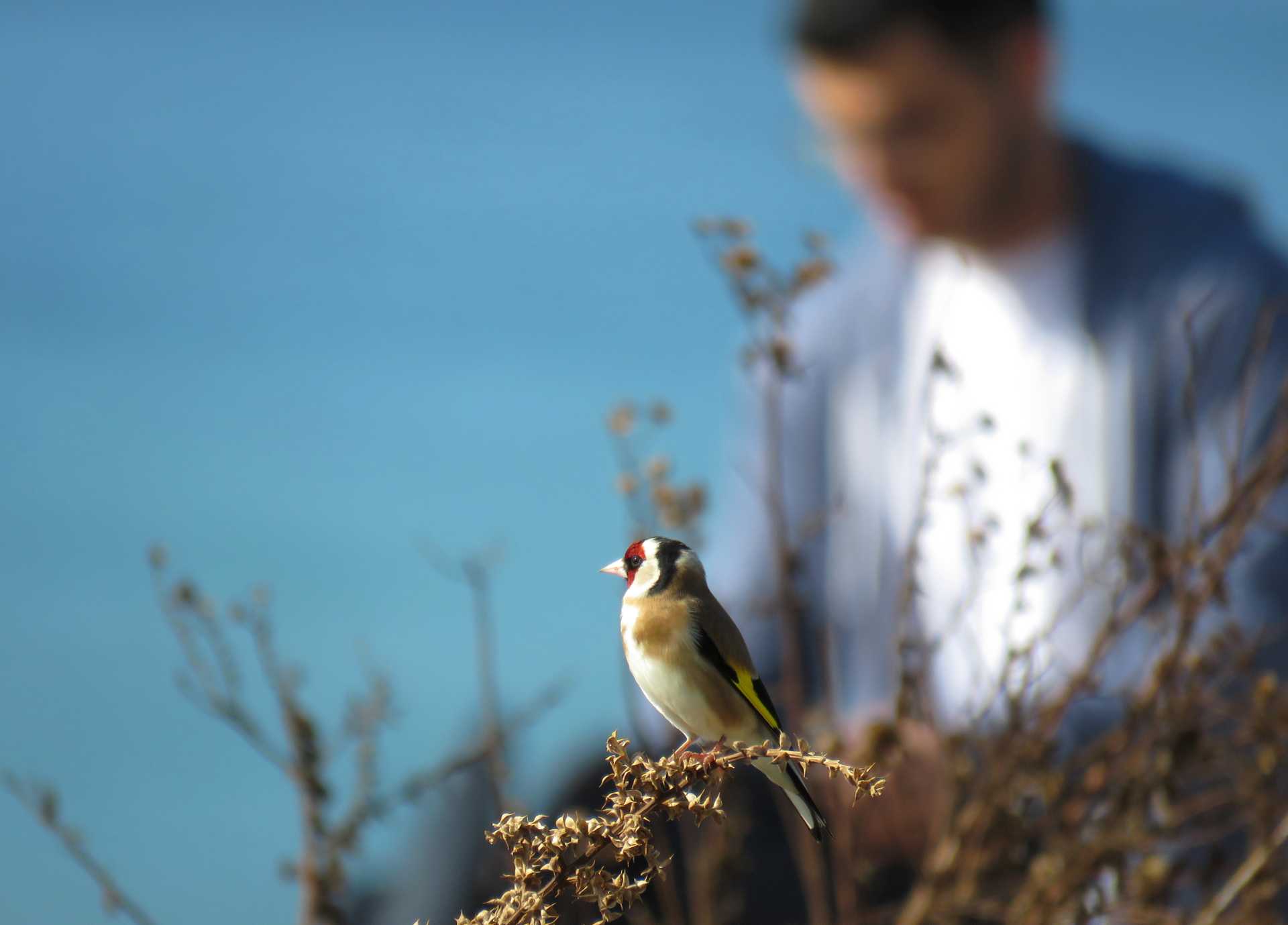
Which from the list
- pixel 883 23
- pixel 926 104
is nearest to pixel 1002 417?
pixel 926 104

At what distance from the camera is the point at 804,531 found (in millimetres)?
2449

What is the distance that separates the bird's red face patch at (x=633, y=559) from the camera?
1.22m

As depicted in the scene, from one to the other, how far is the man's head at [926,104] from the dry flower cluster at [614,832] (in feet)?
14.3

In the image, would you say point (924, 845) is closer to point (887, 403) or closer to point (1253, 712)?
point (1253, 712)

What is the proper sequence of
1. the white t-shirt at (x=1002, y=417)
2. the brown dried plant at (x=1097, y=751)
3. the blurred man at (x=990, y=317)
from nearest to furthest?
the brown dried plant at (x=1097, y=751) → the white t-shirt at (x=1002, y=417) → the blurred man at (x=990, y=317)

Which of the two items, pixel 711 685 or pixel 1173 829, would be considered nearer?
pixel 711 685

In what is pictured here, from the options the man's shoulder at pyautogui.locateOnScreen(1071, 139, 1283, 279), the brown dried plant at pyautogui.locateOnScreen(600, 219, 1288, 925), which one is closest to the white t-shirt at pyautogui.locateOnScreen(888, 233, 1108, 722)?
the man's shoulder at pyautogui.locateOnScreen(1071, 139, 1283, 279)

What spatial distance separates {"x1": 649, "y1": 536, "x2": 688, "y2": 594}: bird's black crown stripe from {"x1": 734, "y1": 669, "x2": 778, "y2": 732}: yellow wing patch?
12cm

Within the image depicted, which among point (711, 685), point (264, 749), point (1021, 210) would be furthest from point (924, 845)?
point (1021, 210)

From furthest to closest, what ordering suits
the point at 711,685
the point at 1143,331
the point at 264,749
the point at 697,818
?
the point at 1143,331, the point at 264,749, the point at 711,685, the point at 697,818

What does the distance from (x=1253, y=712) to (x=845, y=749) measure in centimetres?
69

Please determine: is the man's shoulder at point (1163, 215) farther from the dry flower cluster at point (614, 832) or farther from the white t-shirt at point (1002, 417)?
the dry flower cluster at point (614, 832)

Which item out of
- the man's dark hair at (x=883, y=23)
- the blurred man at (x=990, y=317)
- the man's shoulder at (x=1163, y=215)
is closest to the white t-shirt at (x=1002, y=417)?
the blurred man at (x=990, y=317)

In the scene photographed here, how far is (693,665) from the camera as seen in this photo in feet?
5.16
